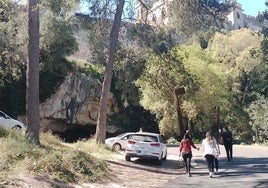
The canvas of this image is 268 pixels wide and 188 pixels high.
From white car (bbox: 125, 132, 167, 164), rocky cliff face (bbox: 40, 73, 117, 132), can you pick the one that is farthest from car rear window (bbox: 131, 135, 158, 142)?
rocky cliff face (bbox: 40, 73, 117, 132)

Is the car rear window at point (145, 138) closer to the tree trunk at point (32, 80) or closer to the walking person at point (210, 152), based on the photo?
the walking person at point (210, 152)

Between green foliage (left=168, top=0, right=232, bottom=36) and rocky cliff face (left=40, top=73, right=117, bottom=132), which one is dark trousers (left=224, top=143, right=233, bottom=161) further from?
rocky cliff face (left=40, top=73, right=117, bottom=132)

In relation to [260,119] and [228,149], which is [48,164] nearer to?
[228,149]

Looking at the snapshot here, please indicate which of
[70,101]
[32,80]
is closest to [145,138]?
[32,80]

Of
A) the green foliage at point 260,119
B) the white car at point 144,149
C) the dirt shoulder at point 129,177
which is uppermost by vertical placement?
the green foliage at point 260,119

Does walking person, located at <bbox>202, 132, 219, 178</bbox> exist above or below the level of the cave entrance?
below

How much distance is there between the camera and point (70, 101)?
43094 mm

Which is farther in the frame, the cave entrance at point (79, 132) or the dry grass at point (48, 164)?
the cave entrance at point (79, 132)

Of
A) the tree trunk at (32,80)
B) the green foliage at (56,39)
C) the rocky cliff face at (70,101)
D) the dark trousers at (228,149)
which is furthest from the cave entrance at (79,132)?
the tree trunk at (32,80)

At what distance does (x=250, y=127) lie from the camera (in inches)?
2319

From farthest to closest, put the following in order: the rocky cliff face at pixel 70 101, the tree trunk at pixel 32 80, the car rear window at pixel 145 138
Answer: the rocky cliff face at pixel 70 101, the car rear window at pixel 145 138, the tree trunk at pixel 32 80

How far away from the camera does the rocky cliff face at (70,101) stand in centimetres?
4272

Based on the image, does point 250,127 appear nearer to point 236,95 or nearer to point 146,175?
point 236,95

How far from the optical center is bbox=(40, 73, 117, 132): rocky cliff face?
4272 cm
